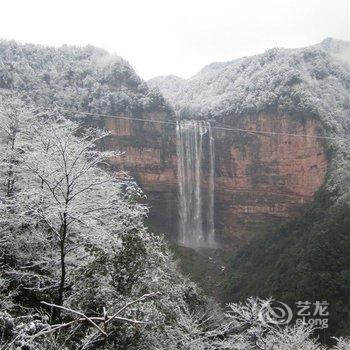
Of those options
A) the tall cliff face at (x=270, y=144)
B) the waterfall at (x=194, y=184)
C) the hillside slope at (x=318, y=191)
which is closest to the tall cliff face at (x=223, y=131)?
the tall cliff face at (x=270, y=144)

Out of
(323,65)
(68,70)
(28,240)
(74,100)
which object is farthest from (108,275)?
(323,65)

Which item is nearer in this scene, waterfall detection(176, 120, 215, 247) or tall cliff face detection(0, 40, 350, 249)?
tall cliff face detection(0, 40, 350, 249)

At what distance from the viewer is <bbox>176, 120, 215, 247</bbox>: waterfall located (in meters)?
40.6

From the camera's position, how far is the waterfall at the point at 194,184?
40.6m

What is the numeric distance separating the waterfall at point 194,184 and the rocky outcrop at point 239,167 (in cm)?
54

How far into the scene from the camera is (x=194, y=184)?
40844 mm

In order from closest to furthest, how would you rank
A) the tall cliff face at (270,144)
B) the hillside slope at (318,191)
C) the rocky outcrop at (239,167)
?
1. the hillside slope at (318,191)
2. the tall cliff face at (270,144)
3. the rocky outcrop at (239,167)

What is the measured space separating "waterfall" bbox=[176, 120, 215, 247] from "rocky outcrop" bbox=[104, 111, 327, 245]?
A: 542 millimetres

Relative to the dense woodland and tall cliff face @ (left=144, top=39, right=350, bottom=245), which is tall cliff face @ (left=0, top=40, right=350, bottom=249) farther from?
the dense woodland

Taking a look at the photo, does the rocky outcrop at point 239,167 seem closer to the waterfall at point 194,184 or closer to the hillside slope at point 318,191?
the waterfall at point 194,184

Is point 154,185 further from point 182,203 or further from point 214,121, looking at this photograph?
point 214,121

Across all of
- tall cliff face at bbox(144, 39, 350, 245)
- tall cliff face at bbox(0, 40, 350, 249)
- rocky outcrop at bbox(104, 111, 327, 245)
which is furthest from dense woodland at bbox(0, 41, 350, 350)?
tall cliff face at bbox(0, 40, 350, 249)

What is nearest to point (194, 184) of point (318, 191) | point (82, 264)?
point (318, 191)

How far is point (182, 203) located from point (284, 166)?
361 inches
